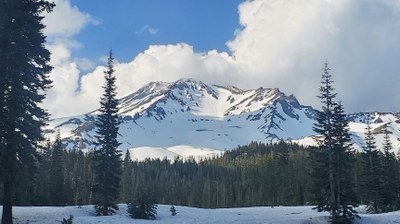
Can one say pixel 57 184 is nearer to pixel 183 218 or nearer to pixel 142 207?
pixel 142 207

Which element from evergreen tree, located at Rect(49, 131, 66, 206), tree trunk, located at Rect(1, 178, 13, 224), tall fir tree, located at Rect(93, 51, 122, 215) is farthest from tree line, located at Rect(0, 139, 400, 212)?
tree trunk, located at Rect(1, 178, 13, 224)

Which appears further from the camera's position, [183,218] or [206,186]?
[206,186]

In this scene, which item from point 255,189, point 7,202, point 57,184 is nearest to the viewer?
point 7,202

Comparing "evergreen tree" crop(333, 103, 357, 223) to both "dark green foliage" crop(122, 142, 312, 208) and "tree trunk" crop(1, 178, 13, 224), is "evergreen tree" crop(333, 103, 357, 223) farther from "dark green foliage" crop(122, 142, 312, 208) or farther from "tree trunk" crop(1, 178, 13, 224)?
"dark green foliage" crop(122, 142, 312, 208)

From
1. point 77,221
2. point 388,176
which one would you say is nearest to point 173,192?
point 388,176

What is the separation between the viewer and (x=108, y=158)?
4734cm

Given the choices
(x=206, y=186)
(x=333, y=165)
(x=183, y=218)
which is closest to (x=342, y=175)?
(x=333, y=165)

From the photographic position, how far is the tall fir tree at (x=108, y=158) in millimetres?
45281

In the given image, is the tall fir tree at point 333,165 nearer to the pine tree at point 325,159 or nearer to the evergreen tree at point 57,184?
the pine tree at point 325,159

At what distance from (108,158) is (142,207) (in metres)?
9.83

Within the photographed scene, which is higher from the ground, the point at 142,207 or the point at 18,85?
the point at 18,85

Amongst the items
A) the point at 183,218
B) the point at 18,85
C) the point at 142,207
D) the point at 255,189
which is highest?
the point at 18,85

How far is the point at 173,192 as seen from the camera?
156375mm

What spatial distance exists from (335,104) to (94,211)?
79.9 ft
